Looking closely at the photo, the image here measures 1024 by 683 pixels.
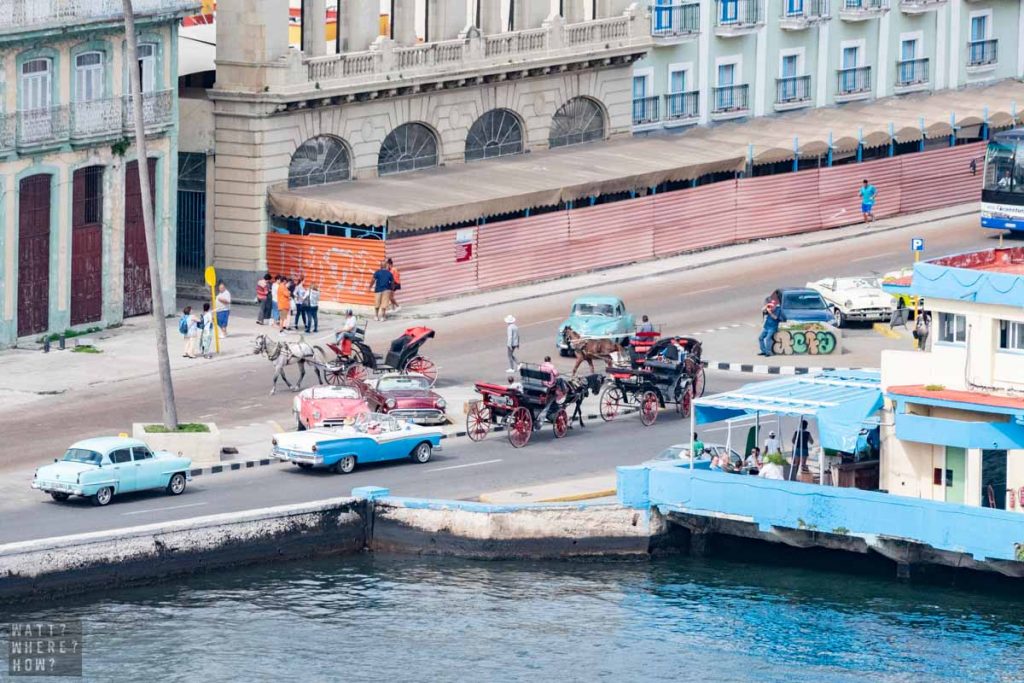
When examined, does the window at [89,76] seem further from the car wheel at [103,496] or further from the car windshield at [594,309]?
the car wheel at [103,496]

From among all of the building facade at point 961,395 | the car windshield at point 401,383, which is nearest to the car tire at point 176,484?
the car windshield at point 401,383

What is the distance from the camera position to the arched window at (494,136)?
279 ft

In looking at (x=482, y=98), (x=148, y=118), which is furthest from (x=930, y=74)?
(x=148, y=118)

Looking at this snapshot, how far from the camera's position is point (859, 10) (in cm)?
9750

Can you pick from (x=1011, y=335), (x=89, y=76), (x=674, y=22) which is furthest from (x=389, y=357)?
(x=674, y=22)

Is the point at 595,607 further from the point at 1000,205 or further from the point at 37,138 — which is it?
the point at 1000,205

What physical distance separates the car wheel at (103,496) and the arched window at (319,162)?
991 inches

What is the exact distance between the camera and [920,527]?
52906 mm

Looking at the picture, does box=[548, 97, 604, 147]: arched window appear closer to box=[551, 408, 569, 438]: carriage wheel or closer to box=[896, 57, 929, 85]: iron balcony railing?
box=[896, 57, 929, 85]: iron balcony railing

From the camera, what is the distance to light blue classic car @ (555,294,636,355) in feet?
232

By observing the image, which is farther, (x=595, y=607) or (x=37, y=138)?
(x=37, y=138)

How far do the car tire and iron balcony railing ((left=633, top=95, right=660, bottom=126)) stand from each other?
1494 inches

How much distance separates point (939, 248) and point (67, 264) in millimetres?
29805

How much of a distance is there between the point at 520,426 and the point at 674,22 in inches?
1312
